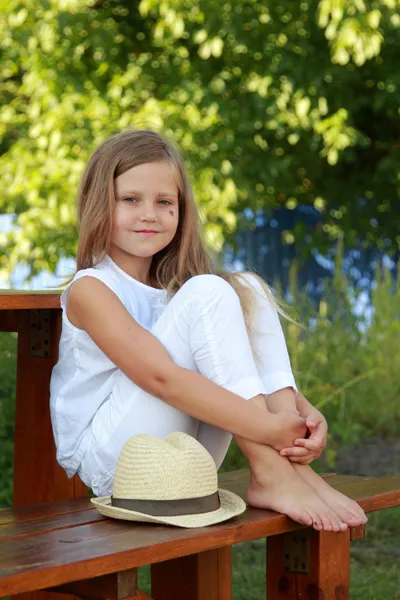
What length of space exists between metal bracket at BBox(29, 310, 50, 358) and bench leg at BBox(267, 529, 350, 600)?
2.91 feet

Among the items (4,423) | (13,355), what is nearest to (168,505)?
(4,423)

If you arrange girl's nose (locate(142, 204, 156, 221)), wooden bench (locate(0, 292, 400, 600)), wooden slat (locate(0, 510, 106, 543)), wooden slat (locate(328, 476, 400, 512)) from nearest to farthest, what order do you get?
1. wooden bench (locate(0, 292, 400, 600))
2. wooden slat (locate(0, 510, 106, 543))
3. wooden slat (locate(328, 476, 400, 512))
4. girl's nose (locate(142, 204, 156, 221))

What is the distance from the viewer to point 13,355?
461cm

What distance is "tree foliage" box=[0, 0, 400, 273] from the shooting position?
762cm

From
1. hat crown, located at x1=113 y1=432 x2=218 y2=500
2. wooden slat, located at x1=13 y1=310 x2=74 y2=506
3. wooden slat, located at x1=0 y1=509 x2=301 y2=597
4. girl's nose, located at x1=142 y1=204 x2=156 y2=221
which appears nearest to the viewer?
wooden slat, located at x1=0 y1=509 x2=301 y2=597

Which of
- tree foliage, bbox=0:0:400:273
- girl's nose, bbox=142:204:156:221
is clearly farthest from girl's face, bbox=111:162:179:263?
tree foliage, bbox=0:0:400:273

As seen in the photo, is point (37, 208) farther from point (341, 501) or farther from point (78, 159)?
point (341, 501)

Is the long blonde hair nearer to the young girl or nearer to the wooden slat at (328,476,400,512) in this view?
the young girl

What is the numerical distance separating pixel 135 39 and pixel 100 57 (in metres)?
0.50

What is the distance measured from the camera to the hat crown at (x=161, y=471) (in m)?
2.20

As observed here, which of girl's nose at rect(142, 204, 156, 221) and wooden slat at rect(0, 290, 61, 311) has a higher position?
girl's nose at rect(142, 204, 156, 221)

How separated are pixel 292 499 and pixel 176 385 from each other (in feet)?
1.19

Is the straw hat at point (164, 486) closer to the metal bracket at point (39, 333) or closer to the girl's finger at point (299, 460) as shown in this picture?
the girl's finger at point (299, 460)

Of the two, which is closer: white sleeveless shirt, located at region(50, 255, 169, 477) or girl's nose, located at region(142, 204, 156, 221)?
white sleeveless shirt, located at region(50, 255, 169, 477)
